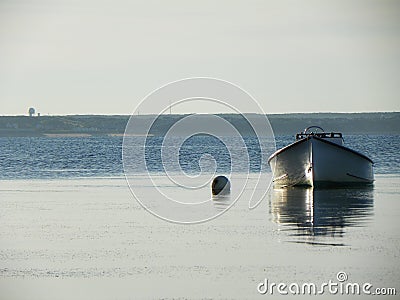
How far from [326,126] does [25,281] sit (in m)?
179

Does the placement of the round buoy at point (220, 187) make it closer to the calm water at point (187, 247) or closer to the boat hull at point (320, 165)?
the calm water at point (187, 247)

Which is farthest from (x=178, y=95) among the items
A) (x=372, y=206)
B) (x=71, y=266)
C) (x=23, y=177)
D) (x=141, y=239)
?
(x=71, y=266)

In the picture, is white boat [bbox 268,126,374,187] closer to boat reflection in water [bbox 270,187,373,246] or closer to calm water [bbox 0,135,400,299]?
boat reflection in water [bbox 270,187,373,246]

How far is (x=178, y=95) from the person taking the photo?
155 feet

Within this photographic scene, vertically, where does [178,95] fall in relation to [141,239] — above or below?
above

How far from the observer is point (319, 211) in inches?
1238

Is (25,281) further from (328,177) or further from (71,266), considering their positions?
(328,177)

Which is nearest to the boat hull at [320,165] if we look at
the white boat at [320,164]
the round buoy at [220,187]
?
the white boat at [320,164]

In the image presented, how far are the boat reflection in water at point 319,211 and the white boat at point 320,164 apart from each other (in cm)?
61

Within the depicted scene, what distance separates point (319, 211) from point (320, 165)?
10.8 metres

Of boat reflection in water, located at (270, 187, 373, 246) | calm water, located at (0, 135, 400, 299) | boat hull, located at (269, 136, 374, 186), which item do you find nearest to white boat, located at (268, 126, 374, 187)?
boat hull, located at (269, 136, 374, 186)

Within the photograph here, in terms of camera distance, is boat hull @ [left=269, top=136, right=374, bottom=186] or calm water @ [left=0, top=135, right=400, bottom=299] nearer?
calm water @ [left=0, top=135, right=400, bottom=299]

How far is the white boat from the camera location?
41906mm

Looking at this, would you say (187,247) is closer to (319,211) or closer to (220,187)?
(319,211)
